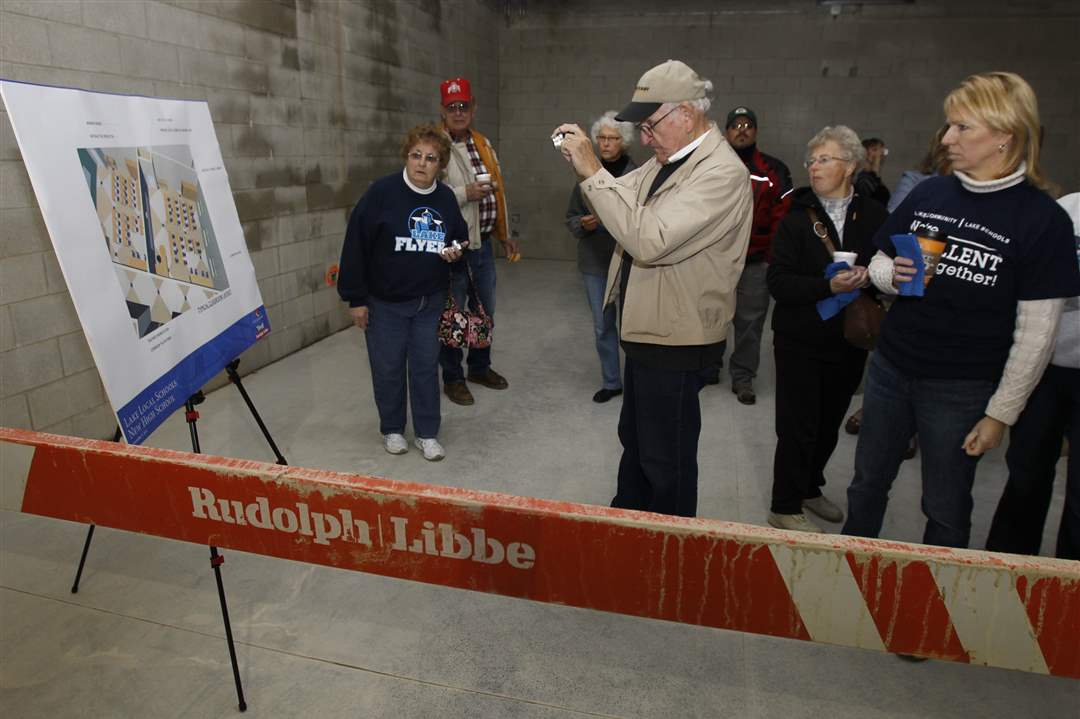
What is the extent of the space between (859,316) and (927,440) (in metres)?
0.54

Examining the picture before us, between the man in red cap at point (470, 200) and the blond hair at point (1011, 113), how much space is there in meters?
2.47

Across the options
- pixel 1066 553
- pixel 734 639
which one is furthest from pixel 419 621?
pixel 1066 553

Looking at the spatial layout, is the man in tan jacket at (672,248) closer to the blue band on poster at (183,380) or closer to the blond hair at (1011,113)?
the blond hair at (1011,113)

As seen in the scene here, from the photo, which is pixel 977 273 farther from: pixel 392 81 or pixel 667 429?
pixel 392 81

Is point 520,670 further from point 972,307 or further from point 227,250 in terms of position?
point 227,250

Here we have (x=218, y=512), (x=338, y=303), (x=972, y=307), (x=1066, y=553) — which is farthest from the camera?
(x=338, y=303)

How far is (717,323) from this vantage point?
2059 millimetres

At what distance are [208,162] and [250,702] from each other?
1.76 m

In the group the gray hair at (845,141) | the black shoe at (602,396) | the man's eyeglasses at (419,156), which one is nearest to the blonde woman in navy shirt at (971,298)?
the gray hair at (845,141)

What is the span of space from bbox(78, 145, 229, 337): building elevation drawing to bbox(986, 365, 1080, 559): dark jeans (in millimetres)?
2547

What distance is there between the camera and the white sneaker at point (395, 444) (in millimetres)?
3389

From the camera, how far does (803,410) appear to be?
101 inches

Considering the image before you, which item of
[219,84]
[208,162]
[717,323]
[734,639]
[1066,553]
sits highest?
[219,84]

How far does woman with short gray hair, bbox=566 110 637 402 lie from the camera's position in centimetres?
387
